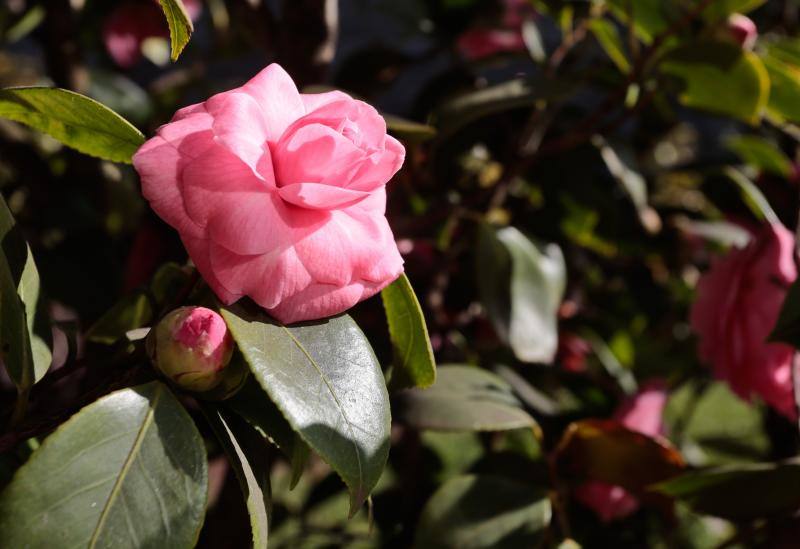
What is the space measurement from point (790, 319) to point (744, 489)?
181 millimetres

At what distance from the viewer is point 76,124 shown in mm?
486

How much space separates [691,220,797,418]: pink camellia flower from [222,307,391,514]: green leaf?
42 cm

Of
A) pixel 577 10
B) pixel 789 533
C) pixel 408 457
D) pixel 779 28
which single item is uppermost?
pixel 577 10

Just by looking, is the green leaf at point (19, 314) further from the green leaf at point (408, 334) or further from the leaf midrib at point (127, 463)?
the green leaf at point (408, 334)

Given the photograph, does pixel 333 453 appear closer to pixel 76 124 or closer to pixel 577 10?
pixel 76 124

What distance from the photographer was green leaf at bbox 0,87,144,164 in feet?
1.52

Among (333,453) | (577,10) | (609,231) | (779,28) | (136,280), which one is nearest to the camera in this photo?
(333,453)

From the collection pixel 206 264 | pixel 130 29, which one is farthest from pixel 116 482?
pixel 130 29

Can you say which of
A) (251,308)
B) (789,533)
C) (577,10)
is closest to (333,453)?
(251,308)

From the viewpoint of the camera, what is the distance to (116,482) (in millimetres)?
396

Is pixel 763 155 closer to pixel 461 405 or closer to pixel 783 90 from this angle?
pixel 783 90

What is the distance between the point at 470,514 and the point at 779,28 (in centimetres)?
101

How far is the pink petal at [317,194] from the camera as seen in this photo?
42cm

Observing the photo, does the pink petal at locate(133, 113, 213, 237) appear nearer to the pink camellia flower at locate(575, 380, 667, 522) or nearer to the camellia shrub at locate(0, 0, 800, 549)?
the camellia shrub at locate(0, 0, 800, 549)
